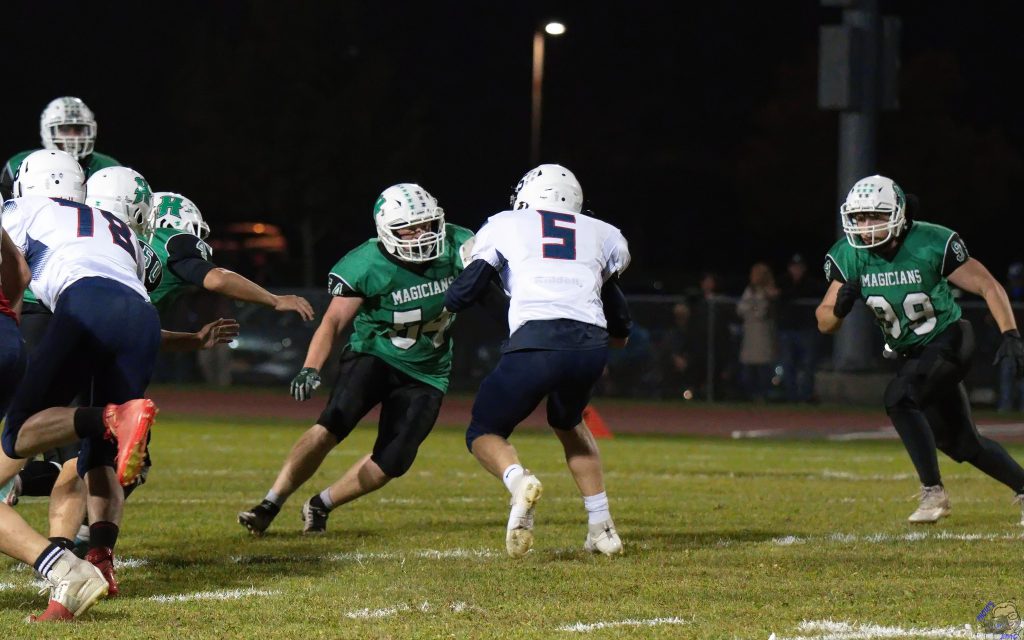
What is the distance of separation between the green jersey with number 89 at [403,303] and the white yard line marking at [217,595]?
6.40 feet

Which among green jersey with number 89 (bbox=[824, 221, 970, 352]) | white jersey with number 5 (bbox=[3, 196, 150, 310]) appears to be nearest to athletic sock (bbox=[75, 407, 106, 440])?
white jersey with number 5 (bbox=[3, 196, 150, 310])

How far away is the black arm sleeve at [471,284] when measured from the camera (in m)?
6.59

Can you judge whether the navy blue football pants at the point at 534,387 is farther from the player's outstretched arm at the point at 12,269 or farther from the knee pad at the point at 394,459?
the player's outstretched arm at the point at 12,269

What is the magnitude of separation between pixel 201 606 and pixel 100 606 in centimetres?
33

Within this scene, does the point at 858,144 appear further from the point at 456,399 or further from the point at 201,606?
the point at 201,606

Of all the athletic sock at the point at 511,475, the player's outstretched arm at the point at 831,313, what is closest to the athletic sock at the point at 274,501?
the athletic sock at the point at 511,475

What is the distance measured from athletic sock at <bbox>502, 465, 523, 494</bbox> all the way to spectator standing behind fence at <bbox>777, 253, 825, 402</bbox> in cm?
1240

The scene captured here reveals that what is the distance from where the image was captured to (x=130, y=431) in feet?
17.4

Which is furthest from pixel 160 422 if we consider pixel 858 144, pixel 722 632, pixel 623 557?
pixel 722 632

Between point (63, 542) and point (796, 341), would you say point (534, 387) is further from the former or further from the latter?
point (796, 341)

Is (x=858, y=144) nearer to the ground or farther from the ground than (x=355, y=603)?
farther from the ground

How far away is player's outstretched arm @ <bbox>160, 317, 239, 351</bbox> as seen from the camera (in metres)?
6.77

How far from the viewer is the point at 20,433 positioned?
18.5 ft

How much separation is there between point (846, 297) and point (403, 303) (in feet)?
6.83
